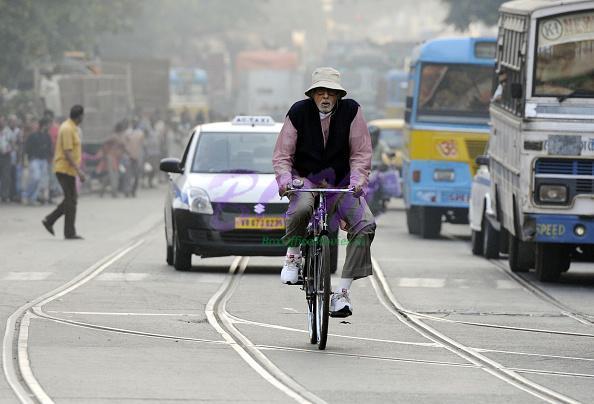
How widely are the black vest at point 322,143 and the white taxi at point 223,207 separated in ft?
19.7

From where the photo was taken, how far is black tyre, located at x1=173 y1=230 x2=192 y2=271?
17.5 metres

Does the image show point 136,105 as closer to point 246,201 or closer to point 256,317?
point 246,201

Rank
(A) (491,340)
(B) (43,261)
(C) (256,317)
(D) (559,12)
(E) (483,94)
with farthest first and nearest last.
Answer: (E) (483,94), (B) (43,261), (D) (559,12), (C) (256,317), (A) (491,340)

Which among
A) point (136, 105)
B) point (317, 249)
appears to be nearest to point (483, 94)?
point (317, 249)

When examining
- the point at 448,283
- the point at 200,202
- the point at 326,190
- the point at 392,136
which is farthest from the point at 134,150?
the point at 326,190

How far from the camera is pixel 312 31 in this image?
151 meters

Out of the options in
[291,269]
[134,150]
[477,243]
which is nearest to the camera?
[291,269]

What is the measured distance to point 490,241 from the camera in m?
21.4

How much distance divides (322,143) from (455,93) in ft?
51.1

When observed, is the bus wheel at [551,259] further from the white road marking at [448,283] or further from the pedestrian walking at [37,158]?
the pedestrian walking at [37,158]

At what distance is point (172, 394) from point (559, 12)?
928 centimetres

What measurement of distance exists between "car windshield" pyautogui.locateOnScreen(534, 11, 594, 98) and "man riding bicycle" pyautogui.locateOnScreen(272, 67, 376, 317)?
6.23 metres

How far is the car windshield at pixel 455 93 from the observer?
26328mm

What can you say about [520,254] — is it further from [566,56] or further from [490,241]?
[490,241]
